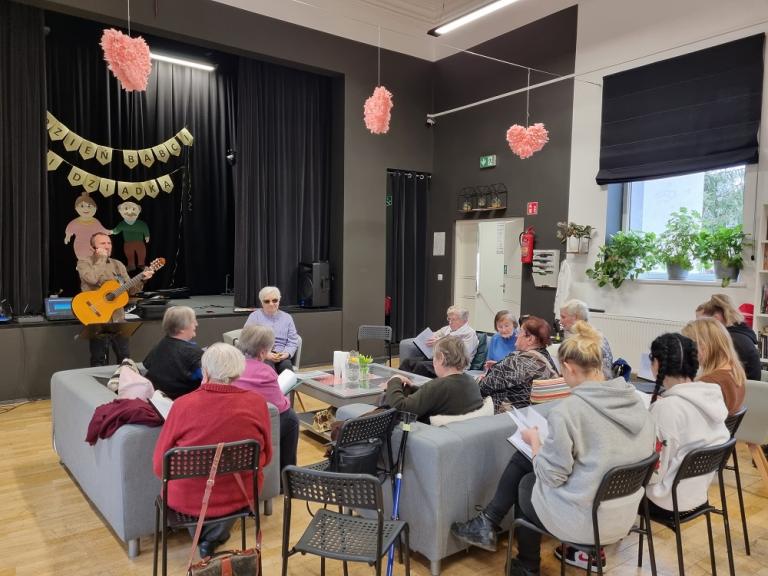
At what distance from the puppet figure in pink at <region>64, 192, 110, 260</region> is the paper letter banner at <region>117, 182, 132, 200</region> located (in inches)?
14.1

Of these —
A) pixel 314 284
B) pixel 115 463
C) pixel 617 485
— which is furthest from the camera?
pixel 314 284

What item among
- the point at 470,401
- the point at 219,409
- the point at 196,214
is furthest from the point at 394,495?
the point at 196,214

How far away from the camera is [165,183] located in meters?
7.52

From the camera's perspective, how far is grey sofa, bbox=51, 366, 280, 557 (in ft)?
8.25

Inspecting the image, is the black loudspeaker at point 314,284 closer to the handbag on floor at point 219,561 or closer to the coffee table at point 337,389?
the coffee table at point 337,389

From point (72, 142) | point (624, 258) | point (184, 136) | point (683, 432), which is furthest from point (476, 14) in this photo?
point (72, 142)

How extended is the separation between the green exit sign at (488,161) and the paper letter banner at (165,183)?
14.1 ft

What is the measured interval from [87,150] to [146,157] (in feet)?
2.70

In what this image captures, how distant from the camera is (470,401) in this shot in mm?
2662

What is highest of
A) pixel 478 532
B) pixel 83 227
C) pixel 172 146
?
pixel 172 146

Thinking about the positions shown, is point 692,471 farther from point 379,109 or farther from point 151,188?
point 151,188

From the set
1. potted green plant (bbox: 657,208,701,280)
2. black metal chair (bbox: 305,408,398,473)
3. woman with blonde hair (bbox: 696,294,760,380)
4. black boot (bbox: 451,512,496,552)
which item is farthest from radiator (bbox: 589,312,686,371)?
black metal chair (bbox: 305,408,398,473)

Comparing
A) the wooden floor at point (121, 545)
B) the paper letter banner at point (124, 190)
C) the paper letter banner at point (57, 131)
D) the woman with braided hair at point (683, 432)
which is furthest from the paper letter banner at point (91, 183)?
the woman with braided hair at point (683, 432)

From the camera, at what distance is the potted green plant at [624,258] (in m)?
5.65
